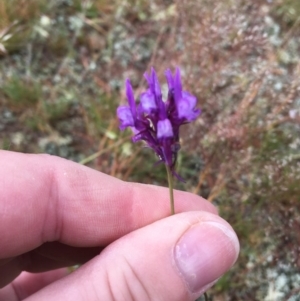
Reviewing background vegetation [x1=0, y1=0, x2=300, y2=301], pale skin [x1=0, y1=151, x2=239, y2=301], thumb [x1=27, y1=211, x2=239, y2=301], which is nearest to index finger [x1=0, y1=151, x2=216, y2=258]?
pale skin [x1=0, y1=151, x2=239, y2=301]

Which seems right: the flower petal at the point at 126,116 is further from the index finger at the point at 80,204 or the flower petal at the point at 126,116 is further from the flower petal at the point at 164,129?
the index finger at the point at 80,204

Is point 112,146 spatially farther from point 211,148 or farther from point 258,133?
point 258,133

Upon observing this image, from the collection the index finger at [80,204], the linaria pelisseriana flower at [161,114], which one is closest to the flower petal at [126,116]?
the linaria pelisseriana flower at [161,114]

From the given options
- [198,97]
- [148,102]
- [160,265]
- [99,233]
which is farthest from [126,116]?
[198,97]

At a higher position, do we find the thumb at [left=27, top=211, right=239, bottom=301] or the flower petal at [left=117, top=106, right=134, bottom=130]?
the flower petal at [left=117, top=106, right=134, bottom=130]

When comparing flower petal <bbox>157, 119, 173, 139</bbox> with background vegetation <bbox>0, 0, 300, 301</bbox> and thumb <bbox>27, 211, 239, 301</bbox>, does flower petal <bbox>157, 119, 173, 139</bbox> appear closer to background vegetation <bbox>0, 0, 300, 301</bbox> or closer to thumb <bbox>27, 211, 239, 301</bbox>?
thumb <bbox>27, 211, 239, 301</bbox>

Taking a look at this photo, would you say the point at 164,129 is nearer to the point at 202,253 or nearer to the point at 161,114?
the point at 161,114
